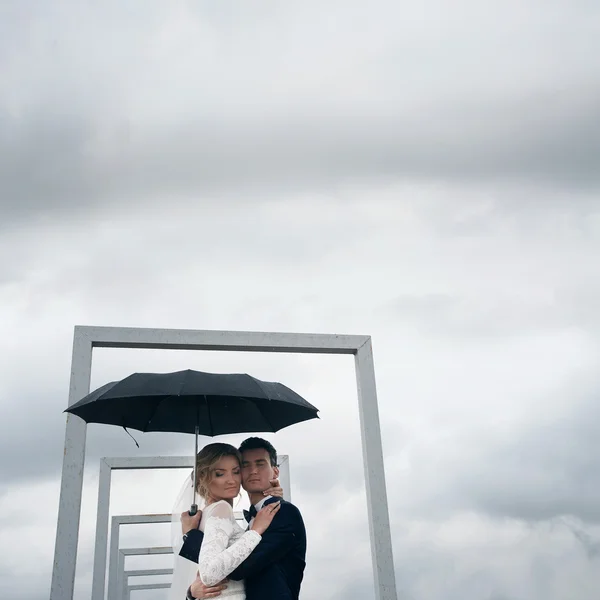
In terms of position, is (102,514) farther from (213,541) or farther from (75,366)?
(213,541)

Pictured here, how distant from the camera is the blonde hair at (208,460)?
5199 millimetres

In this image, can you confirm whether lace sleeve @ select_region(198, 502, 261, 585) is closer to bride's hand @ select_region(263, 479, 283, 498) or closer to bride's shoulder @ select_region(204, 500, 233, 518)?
bride's shoulder @ select_region(204, 500, 233, 518)

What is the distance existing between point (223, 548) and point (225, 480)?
1.63 feet

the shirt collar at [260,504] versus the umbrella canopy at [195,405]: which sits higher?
the umbrella canopy at [195,405]

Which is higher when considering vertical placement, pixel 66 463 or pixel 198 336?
pixel 198 336

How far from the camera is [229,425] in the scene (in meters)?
6.38

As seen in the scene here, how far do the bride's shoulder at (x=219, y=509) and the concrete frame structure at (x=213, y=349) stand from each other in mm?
2084

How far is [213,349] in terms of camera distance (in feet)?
25.8

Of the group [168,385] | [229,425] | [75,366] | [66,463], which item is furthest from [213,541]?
[75,366]

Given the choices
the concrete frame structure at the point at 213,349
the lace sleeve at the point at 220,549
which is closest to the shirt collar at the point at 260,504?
the lace sleeve at the point at 220,549

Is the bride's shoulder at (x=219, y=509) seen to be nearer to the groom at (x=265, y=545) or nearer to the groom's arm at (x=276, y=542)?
the groom at (x=265, y=545)

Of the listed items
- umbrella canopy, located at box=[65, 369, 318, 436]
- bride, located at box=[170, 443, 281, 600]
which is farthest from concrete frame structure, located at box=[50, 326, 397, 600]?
bride, located at box=[170, 443, 281, 600]

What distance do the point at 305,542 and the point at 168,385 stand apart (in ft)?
4.65

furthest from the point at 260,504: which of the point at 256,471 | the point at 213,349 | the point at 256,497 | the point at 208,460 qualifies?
the point at 213,349
